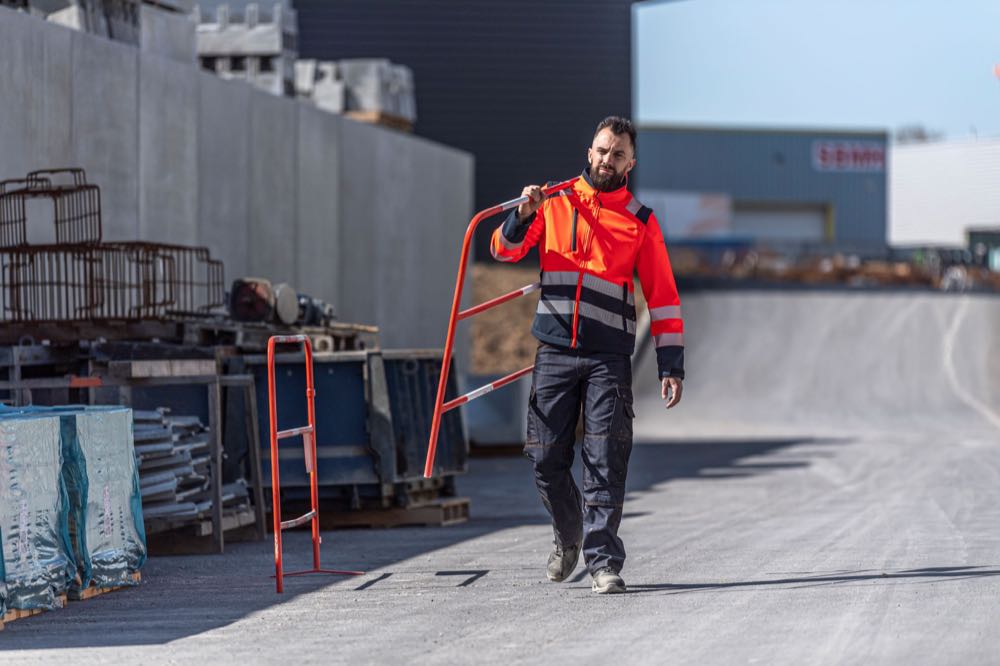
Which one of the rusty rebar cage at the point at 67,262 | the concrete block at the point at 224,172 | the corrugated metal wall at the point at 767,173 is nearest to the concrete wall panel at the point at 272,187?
the concrete block at the point at 224,172

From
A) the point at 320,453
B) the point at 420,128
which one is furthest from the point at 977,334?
the point at 320,453

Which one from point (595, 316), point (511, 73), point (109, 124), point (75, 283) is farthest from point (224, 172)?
point (511, 73)

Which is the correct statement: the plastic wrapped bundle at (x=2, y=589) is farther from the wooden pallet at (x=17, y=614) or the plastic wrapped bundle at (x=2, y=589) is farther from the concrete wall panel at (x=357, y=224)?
the concrete wall panel at (x=357, y=224)

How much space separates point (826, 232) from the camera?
82.8m

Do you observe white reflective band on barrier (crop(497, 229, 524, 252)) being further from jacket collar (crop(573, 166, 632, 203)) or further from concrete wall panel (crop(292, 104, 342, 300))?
concrete wall panel (crop(292, 104, 342, 300))

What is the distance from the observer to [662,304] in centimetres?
865

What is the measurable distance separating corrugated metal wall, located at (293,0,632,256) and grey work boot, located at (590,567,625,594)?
33647 mm

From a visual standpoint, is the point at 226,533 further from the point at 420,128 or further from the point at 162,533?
the point at 420,128

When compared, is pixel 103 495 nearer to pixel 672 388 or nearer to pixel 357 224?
pixel 672 388

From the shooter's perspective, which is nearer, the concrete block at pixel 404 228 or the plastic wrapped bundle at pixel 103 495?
the plastic wrapped bundle at pixel 103 495

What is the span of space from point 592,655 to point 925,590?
2385mm

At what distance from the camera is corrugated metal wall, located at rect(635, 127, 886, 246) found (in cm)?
7900

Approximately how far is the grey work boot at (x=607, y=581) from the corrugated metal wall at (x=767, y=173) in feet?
229

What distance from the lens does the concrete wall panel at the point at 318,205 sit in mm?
22484
